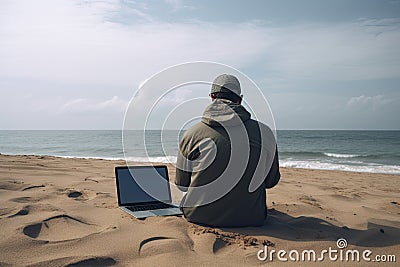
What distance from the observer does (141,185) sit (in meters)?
4.54

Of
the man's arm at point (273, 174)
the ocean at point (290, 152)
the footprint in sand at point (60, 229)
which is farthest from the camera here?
the ocean at point (290, 152)

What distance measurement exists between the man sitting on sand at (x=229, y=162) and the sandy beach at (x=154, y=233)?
7.1 inches

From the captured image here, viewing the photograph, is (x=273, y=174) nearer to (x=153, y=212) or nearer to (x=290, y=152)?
(x=153, y=212)

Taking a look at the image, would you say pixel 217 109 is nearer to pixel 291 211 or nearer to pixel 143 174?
pixel 143 174

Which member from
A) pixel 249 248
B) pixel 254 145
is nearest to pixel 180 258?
pixel 249 248

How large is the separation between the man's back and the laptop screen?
1.01 metres

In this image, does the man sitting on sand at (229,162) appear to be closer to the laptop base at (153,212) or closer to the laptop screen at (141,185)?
the laptop base at (153,212)

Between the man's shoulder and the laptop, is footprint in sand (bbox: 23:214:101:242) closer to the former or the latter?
the laptop

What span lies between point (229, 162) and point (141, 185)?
4.62 ft

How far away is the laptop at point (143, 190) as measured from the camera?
4375 mm

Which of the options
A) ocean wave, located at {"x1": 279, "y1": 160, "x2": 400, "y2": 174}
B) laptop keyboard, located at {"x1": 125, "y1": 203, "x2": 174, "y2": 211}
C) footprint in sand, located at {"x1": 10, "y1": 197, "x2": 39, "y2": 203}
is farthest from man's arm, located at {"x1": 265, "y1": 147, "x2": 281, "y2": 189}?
ocean wave, located at {"x1": 279, "y1": 160, "x2": 400, "y2": 174}

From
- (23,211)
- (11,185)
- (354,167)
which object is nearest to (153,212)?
(23,211)
